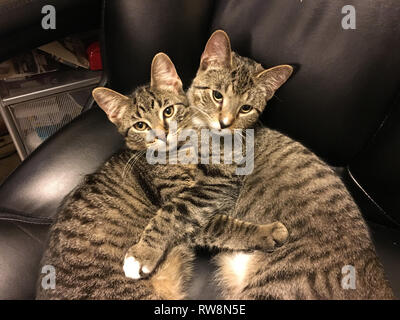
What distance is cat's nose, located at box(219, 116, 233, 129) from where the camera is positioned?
1021mm

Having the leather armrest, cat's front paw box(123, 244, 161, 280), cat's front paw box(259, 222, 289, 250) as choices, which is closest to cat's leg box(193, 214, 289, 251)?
cat's front paw box(259, 222, 289, 250)

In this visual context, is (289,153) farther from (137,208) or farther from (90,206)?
(90,206)

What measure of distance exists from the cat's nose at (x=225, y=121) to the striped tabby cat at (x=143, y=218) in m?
0.12

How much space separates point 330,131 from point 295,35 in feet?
1.01

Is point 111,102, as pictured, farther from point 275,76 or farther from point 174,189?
point 275,76

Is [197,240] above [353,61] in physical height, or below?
below


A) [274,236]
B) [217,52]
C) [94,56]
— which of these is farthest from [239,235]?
[94,56]

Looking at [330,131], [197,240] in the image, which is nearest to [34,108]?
[197,240]

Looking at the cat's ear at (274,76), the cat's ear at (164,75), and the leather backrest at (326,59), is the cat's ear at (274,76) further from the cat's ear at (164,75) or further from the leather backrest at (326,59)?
the cat's ear at (164,75)

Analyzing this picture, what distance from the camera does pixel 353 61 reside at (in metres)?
0.91

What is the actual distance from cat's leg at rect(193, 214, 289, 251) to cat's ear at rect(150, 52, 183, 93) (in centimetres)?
44
